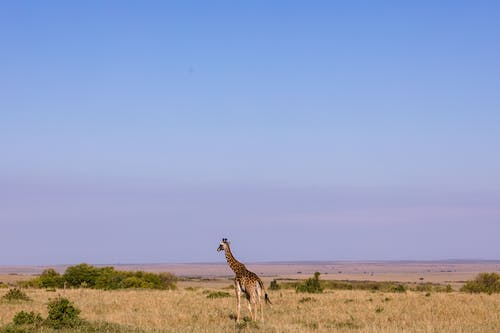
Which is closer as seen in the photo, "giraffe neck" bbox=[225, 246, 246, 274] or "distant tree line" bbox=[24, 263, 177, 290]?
"giraffe neck" bbox=[225, 246, 246, 274]

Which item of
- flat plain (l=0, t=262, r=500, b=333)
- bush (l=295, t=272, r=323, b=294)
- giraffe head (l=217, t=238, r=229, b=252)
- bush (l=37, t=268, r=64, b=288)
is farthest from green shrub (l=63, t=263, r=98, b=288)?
giraffe head (l=217, t=238, r=229, b=252)

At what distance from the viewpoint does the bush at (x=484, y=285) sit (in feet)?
156

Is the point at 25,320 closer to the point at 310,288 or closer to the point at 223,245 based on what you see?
the point at 223,245

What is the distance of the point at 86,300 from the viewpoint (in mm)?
30203

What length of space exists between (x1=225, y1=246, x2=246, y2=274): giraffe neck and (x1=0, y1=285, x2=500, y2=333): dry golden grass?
1516 mm

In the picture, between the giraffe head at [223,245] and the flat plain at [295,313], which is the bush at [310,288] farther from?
the giraffe head at [223,245]

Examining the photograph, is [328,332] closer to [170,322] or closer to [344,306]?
[170,322]

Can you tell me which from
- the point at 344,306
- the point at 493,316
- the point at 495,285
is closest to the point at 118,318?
the point at 344,306

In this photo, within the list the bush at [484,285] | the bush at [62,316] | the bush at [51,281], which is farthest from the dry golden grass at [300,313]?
the bush at [51,281]

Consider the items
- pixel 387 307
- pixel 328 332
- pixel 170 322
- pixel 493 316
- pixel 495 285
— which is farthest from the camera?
pixel 495 285

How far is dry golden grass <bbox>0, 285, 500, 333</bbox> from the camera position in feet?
64.4

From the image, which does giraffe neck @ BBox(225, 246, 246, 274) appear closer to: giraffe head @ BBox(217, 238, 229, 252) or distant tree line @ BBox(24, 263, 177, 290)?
giraffe head @ BBox(217, 238, 229, 252)

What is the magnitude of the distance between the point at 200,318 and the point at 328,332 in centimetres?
575

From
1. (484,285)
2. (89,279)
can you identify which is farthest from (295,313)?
(89,279)
